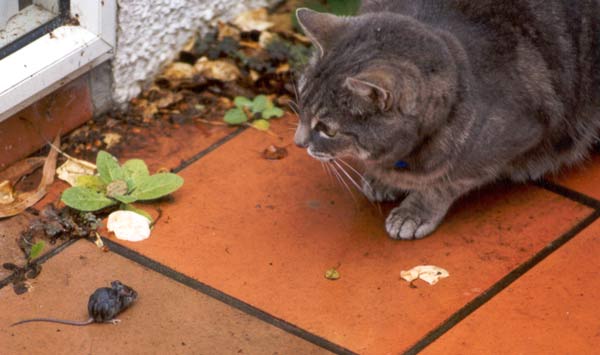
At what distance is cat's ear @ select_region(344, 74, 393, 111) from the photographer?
6.84ft

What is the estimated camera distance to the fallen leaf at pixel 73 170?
2613mm

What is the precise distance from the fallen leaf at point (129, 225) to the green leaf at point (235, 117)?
524 millimetres

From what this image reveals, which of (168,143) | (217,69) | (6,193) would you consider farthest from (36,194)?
(217,69)

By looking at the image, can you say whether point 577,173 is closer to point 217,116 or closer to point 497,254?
point 497,254

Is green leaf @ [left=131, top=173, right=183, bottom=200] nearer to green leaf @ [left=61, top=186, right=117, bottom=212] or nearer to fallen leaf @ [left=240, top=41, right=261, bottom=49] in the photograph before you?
green leaf @ [left=61, top=186, right=117, bottom=212]

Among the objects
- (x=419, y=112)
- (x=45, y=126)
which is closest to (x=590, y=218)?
(x=419, y=112)

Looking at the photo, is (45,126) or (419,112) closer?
(419,112)

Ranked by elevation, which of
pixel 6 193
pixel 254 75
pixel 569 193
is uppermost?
pixel 569 193

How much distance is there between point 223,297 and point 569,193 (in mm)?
1013

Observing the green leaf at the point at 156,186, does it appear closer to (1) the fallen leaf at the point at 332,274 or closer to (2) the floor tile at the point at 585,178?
(1) the fallen leaf at the point at 332,274

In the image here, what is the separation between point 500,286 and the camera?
7.61 feet

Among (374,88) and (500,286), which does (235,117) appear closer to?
(374,88)

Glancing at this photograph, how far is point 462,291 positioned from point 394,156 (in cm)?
36

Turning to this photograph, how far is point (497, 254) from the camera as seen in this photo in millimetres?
2422
